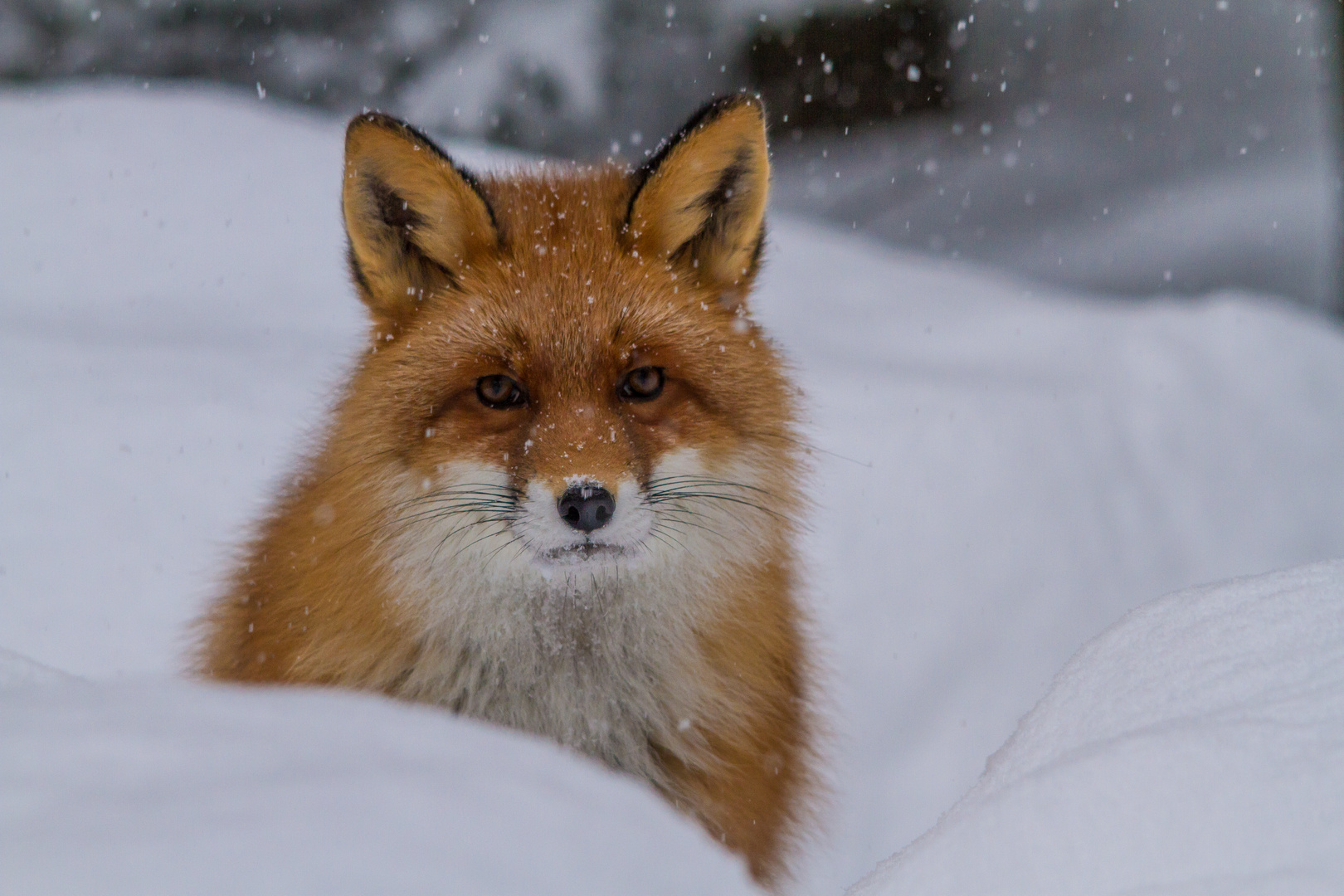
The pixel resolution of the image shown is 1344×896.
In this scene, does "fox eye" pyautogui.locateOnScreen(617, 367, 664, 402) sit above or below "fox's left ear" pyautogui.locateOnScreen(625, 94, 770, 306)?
below

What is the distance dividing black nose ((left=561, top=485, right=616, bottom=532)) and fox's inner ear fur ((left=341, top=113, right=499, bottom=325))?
1.99ft

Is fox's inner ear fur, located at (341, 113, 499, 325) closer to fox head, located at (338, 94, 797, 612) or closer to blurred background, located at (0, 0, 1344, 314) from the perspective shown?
fox head, located at (338, 94, 797, 612)

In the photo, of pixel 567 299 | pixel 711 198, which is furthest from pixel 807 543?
pixel 567 299

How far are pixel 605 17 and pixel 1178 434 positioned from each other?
13.9 feet

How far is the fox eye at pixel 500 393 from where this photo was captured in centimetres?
209

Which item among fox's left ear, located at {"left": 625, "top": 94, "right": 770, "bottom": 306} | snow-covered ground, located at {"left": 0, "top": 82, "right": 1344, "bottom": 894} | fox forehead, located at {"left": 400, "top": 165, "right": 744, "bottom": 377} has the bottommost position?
snow-covered ground, located at {"left": 0, "top": 82, "right": 1344, "bottom": 894}

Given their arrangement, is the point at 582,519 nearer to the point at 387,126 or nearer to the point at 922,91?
the point at 387,126

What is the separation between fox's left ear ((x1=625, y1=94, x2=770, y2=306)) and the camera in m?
2.21

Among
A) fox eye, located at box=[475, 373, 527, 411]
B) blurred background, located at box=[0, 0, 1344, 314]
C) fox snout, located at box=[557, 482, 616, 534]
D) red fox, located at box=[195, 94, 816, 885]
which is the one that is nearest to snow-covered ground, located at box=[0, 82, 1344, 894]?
red fox, located at box=[195, 94, 816, 885]

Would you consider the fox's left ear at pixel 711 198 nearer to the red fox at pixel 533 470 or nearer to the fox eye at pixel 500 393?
the red fox at pixel 533 470

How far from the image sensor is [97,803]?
104cm

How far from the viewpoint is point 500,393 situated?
2.09 metres

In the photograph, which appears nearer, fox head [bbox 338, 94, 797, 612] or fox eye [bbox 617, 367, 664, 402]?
fox head [bbox 338, 94, 797, 612]

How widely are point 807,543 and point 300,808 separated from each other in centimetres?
253
